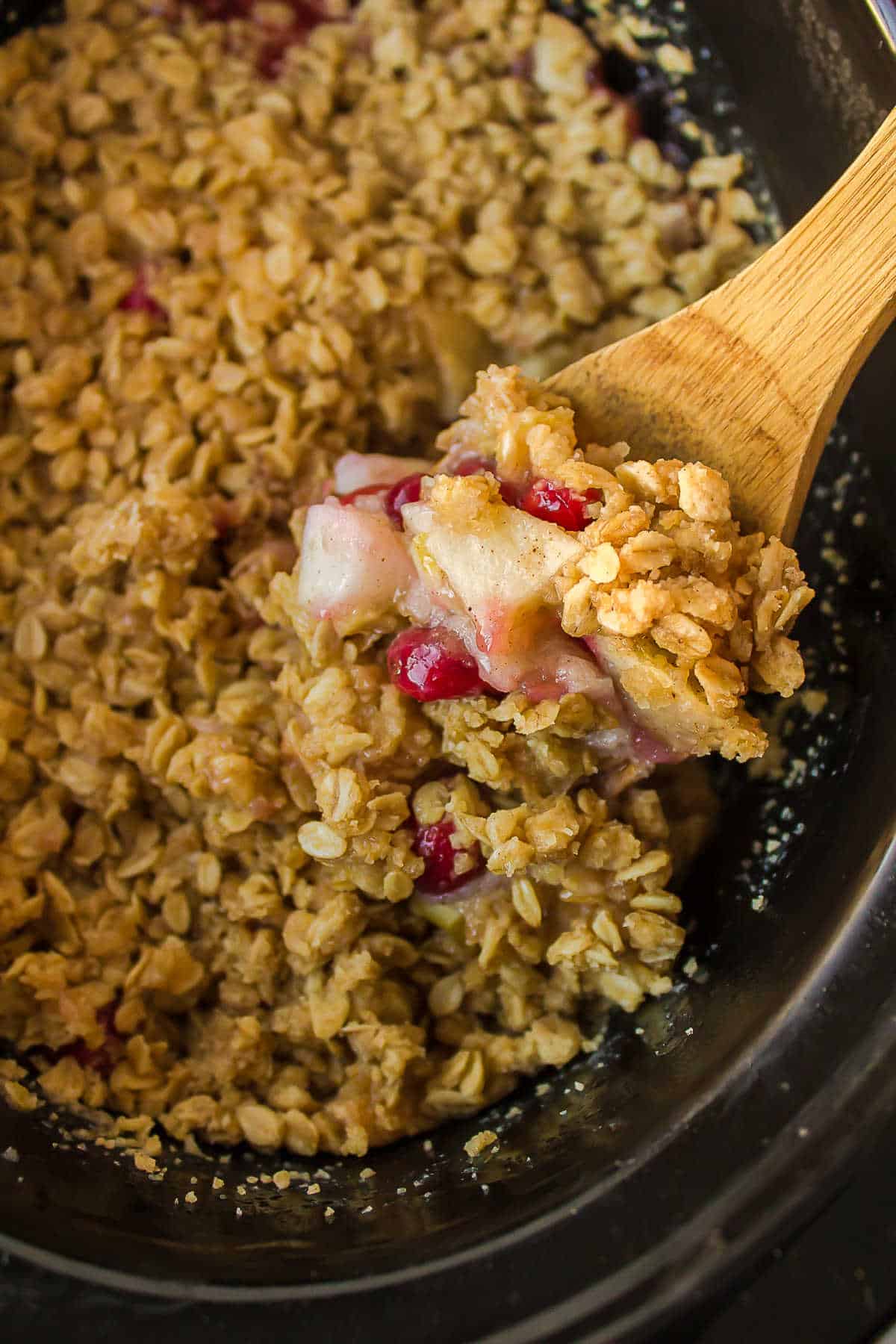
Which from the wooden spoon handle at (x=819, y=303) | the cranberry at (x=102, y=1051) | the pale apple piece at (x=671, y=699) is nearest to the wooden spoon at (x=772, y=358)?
the wooden spoon handle at (x=819, y=303)

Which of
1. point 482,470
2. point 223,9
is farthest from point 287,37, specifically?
point 482,470

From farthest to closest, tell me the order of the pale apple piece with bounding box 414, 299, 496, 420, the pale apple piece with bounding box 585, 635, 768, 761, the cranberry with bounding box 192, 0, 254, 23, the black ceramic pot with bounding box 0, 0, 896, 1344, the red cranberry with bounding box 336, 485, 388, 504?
the cranberry with bounding box 192, 0, 254, 23, the pale apple piece with bounding box 414, 299, 496, 420, the red cranberry with bounding box 336, 485, 388, 504, the pale apple piece with bounding box 585, 635, 768, 761, the black ceramic pot with bounding box 0, 0, 896, 1344

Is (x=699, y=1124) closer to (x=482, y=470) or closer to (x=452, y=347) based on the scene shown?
(x=482, y=470)

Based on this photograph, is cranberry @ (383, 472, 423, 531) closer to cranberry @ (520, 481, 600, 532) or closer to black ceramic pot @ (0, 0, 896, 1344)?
cranberry @ (520, 481, 600, 532)

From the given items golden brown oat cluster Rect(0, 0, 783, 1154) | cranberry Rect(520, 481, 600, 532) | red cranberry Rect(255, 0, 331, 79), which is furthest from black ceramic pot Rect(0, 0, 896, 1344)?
red cranberry Rect(255, 0, 331, 79)

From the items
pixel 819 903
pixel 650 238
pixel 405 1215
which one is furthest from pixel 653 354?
pixel 405 1215

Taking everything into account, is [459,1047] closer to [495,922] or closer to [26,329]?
[495,922]
